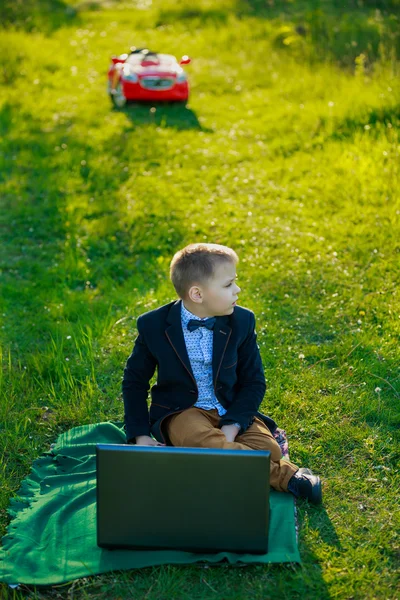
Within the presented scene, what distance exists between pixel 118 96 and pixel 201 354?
6.59 metres

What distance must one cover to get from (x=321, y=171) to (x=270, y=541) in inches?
181

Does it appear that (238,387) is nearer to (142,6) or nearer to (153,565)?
(153,565)

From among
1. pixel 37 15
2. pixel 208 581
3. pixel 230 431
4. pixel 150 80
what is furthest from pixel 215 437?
pixel 37 15

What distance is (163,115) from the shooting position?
9.35 m

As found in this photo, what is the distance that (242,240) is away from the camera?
21.1 ft

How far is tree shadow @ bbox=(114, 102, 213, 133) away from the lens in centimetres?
904

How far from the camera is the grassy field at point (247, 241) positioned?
364 cm

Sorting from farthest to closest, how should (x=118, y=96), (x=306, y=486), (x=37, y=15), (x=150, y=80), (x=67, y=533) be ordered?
(x=37, y=15)
(x=118, y=96)
(x=150, y=80)
(x=306, y=486)
(x=67, y=533)

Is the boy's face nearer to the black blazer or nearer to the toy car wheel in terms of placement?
the black blazer

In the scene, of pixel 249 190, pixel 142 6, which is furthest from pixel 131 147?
pixel 142 6

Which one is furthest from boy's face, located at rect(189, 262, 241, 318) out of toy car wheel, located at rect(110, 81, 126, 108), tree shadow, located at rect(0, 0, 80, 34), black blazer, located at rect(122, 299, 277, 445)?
tree shadow, located at rect(0, 0, 80, 34)

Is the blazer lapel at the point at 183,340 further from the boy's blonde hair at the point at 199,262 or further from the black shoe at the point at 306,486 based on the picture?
the black shoe at the point at 306,486

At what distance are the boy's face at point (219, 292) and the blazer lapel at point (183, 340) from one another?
0.09 m

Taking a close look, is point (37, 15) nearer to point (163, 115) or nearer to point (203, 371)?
point (163, 115)
